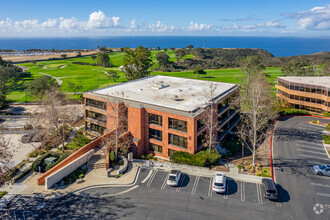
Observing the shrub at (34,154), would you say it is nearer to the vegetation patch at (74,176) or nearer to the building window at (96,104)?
the vegetation patch at (74,176)

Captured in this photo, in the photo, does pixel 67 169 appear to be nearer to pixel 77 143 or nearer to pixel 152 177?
pixel 77 143

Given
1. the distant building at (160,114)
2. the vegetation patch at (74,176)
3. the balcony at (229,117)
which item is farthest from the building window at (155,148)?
the balcony at (229,117)

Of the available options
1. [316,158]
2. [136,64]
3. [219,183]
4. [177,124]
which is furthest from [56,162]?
[136,64]

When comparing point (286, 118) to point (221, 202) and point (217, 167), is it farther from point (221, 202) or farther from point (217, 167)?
point (221, 202)

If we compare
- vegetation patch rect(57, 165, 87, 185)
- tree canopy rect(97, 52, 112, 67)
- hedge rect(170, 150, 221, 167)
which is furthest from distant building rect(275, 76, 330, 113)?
tree canopy rect(97, 52, 112, 67)

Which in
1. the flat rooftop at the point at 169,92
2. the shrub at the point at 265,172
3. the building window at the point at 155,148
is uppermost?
the flat rooftop at the point at 169,92

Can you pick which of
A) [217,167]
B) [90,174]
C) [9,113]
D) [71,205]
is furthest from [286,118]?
[9,113]
